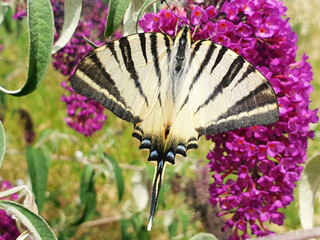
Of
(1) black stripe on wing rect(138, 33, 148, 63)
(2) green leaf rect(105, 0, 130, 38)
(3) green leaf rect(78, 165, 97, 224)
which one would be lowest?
(3) green leaf rect(78, 165, 97, 224)

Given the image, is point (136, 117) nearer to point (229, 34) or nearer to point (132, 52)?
point (132, 52)

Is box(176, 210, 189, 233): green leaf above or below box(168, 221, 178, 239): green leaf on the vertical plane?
above

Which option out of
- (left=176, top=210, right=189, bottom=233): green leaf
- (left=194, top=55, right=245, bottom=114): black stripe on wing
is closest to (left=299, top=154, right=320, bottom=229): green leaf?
(left=194, top=55, right=245, bottom=114): black stripe on wing

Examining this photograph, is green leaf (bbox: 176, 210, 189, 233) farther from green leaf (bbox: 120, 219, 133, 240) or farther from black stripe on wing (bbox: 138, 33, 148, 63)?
black stripe on wing (bbox: 138, 33, 148, 63)

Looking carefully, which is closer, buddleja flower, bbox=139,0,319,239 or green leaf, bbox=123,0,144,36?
buddleja flower, bbox=139,0,319,239

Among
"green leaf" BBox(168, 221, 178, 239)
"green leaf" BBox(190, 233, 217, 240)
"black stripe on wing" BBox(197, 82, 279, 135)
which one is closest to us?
"green leaf" BBox(190, 233, 217, 240)

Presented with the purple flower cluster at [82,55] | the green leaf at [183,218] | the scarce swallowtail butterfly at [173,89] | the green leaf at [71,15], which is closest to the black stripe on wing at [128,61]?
the scarce swallowtail butterfly at [173,89]

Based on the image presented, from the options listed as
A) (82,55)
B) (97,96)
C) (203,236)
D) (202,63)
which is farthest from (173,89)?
(82,55)

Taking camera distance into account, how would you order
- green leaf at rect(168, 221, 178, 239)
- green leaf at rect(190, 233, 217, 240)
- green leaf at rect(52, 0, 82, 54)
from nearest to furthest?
green leaf at rect(190, 233, 217, 240) → green leaf at rect(52, 0, 82, 54) → green leaf at rect(168, 221, 178, 239)
